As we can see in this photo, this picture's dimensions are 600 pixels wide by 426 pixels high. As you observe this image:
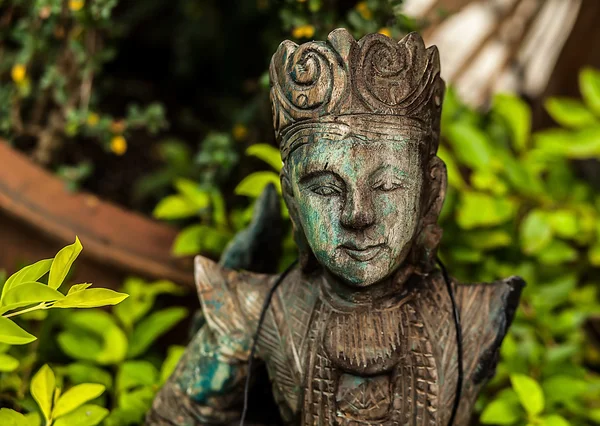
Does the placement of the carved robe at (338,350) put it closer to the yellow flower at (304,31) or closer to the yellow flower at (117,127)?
the yellow flower at (304,31)

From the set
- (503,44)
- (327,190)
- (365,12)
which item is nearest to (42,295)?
(327,190)

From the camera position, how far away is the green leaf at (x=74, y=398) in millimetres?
1107

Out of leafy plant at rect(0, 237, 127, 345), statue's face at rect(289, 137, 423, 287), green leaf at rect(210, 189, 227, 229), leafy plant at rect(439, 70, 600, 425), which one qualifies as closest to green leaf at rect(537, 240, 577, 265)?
leafy plant at rect(439, 70, 600, 425)

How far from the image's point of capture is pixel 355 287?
1052mm

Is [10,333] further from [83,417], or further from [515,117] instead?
[515,117]

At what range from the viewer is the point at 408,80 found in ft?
3.30

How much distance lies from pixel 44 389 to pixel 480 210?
914 mm

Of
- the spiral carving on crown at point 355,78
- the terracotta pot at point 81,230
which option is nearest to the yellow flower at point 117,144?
the terracotta pot at point 81,230

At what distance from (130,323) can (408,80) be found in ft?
2.71

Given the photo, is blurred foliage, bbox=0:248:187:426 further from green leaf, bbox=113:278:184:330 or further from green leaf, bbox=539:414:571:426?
green leaf, bbox=539:414:571:426

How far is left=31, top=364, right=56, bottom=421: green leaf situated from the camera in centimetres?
109

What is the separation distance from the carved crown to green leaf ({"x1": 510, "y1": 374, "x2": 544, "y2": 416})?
1.80 ft

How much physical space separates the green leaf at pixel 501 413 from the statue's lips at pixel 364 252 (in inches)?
20.4

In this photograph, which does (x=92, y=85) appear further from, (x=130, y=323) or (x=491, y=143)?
(x=491, y=143)
